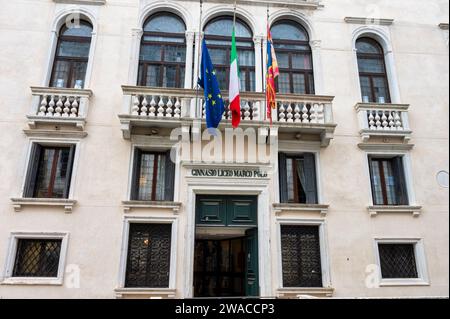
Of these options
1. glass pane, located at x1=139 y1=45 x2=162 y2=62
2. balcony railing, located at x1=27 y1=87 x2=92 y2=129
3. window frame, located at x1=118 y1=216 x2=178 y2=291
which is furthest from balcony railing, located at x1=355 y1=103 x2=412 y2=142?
balcony railing, located at x1=27 y1=87 x2=92 y2=129

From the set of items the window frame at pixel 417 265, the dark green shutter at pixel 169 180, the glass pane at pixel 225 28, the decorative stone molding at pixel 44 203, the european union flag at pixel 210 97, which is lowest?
the window frame at pixel 417 265

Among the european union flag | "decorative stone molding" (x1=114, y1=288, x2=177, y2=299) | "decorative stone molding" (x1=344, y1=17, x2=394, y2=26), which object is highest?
"decorative stone molding" (x1=344, y1=17, x2=394, y2=26)

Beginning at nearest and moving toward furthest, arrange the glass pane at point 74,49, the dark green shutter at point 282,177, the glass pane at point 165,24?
the dark green shutter at point 282,177, the glass pane at point 74,49, the glass pane at point 165,24

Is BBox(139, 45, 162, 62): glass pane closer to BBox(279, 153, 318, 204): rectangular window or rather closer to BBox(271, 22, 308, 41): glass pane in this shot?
BBox(271, 22, 308, 41): glass pane

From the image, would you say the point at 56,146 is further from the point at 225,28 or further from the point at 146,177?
the point at 225,28

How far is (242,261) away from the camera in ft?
35.8

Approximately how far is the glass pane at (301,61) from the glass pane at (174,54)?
3.81 meters

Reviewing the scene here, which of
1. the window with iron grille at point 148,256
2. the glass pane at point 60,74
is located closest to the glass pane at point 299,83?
the window with iron grille at point 148,256

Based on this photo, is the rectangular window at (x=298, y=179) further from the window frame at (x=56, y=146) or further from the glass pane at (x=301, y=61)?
the window frame at (x=56, y=146)

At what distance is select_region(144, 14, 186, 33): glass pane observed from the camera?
11789 mm

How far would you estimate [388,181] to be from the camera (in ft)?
35.5

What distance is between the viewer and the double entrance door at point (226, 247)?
10070 millimetres

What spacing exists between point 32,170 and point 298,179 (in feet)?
25.9

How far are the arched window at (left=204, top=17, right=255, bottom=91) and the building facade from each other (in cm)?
5
